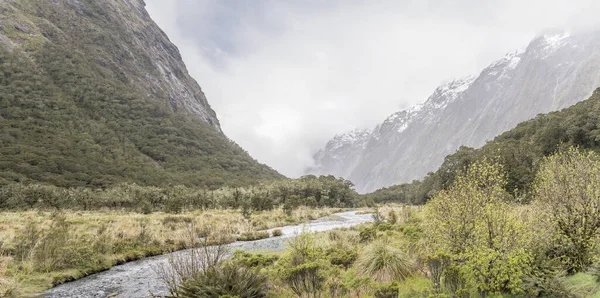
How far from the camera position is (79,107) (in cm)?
12375

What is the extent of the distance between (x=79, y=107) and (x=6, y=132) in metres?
31.3

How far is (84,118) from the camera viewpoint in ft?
390

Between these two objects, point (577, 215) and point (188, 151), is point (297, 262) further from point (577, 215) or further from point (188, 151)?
point (188, 151)

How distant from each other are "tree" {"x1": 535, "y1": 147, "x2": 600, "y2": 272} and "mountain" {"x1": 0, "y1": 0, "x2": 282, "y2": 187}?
96485mm

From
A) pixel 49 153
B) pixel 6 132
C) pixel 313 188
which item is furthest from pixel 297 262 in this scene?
pixel 6 132

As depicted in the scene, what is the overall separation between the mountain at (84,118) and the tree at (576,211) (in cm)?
9649

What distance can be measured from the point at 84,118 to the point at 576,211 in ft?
453

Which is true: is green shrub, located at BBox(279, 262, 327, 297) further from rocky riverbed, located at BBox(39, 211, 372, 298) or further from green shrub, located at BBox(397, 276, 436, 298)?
rocky riverbed, located at BBox(39, 211, 372, 298)

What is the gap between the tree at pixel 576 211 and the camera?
33.0 ft

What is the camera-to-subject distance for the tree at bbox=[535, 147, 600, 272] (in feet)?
33.0

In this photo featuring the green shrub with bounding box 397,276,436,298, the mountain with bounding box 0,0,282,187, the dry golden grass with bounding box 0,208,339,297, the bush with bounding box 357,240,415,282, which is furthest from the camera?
the mountain with bounding box 0,0,282,187

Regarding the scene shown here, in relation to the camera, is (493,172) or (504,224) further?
(493,172)

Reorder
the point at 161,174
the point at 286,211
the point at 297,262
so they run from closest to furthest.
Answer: the point at 297,262
the point at 286,211
the point at 161,174

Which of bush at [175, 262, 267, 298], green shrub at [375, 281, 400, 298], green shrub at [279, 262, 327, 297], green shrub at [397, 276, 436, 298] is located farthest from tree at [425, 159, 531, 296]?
bush at [175, 262, 267, 298]
